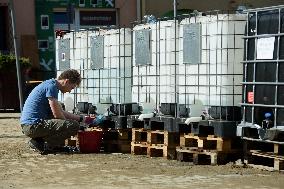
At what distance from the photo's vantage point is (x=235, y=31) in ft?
29.3

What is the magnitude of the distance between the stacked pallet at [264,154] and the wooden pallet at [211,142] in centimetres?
21

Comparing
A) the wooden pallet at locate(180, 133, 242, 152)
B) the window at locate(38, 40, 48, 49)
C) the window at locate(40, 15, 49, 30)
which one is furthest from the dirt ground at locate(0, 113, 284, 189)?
the window at locate(40, 15, 49, 30)

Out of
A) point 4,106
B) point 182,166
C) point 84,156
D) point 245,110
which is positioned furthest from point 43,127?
point 4,106

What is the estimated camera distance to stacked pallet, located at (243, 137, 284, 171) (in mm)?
8383

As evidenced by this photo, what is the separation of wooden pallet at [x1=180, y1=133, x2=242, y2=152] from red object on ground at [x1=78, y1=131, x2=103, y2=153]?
6.15 ft

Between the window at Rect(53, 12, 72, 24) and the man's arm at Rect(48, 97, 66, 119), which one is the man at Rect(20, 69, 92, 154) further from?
the window at Rect(53, 12, 72, 24)

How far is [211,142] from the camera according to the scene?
931 centimetres

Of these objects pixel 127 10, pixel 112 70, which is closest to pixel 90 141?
pixel 112 70

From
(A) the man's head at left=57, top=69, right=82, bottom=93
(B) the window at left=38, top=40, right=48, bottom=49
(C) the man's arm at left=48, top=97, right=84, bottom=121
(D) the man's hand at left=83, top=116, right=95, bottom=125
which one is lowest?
(D) the man's hand at left=83, top=116, right=95, bottom=125

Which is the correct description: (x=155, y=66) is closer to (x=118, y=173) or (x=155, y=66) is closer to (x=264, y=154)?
(x=118, y=173)

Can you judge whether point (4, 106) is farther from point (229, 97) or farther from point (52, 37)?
point (229, 97)

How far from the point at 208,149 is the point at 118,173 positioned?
1.46m

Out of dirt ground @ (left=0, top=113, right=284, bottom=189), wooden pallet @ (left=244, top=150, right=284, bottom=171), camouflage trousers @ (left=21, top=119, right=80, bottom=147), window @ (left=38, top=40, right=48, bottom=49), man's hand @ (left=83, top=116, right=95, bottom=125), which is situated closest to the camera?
dirt ground @ (left=0, top=113, right=284, bottom=189)

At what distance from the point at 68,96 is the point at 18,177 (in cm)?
449
